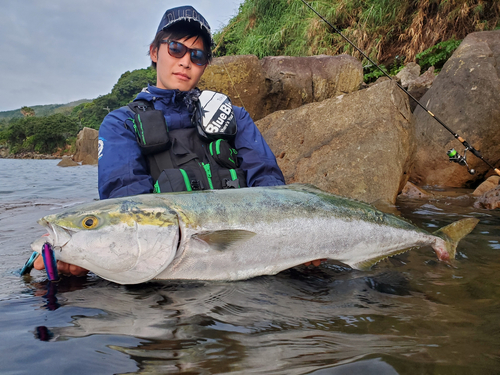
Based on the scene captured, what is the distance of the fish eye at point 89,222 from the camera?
1938 mm

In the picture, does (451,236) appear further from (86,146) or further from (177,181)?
(86,146)

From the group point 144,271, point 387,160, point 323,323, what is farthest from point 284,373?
point 387,160

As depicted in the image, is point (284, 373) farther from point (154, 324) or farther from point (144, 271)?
point (144, 271)

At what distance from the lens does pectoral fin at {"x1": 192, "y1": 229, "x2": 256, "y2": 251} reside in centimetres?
210

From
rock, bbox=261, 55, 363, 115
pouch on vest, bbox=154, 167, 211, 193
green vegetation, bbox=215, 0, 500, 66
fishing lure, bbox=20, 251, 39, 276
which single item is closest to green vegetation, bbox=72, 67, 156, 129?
green vegetation, bbox=215, 0, 500, 66

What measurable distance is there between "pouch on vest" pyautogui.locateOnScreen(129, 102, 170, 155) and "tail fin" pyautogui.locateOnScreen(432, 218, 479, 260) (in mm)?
2382

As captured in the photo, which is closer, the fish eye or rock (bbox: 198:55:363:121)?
the fish eye

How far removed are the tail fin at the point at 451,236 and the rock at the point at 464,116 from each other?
16.7ft

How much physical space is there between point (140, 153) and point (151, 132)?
228 millimetres

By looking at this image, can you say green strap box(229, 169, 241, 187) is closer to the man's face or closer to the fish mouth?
the man's face

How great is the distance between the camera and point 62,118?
5978 cm

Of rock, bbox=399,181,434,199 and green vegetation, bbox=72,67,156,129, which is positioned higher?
green vegetation, bbox=72,67,156,129

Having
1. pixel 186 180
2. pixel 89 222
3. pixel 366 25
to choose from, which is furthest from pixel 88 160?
pixel 89 222

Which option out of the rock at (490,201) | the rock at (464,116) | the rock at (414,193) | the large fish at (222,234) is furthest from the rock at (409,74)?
the large fish at (222,234)
